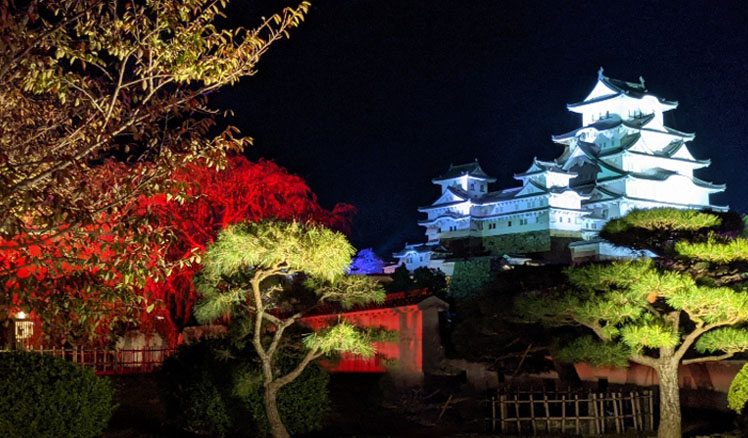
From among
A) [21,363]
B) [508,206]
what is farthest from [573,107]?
[21,363]

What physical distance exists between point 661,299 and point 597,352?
160 cm

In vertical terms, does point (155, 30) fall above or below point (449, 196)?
below

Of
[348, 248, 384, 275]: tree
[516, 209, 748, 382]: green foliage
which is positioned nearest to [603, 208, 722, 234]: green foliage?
[516, 209, 748, 382]: green foliage

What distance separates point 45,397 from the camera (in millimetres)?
9758

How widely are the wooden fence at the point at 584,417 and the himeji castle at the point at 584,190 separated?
35.7 m

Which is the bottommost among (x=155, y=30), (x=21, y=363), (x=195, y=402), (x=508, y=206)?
(x=195, y=402)

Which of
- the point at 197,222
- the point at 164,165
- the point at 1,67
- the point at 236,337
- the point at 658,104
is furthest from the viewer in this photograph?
the point at 658,104

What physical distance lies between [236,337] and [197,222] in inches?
330

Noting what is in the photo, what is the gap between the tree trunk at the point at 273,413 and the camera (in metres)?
→ 11.6

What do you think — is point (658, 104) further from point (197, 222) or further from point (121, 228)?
point (121, 228)

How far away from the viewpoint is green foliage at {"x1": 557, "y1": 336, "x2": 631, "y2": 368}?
42.4ft

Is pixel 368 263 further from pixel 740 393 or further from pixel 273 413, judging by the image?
pixel 273 413

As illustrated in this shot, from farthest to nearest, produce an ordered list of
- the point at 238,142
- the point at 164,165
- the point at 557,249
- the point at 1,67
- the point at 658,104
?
1. the point at 658,104
2. the point at 557,249
3. the point at 238,142
4. the point at 164,165
5. the point at 1,67

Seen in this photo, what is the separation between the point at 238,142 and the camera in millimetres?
7199
